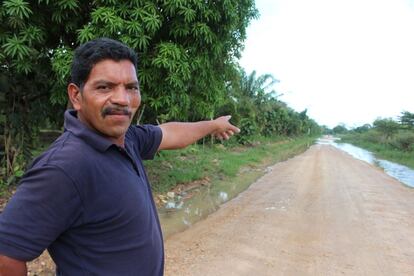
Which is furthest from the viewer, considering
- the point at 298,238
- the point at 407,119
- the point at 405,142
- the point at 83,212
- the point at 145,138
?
the point at 407,119

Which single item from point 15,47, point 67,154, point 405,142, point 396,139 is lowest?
point 405,142

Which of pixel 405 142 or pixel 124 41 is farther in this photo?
pixel 405 142

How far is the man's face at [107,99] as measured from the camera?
1405 mm

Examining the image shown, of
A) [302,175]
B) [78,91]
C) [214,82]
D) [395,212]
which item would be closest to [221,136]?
[78,91]

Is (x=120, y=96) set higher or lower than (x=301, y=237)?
higher

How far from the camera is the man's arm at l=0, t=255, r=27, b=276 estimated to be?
1166 millimetres

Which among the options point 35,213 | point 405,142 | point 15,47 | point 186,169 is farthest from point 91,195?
point 405,142

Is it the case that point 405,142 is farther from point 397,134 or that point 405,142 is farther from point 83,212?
point 83,212

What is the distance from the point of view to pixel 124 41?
5191mm

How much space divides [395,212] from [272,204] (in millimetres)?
2458

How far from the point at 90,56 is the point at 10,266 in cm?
76

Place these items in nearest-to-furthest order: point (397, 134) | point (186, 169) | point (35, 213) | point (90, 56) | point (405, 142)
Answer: point (35, 213)
point (90, 56)
point (186, 169)
point (405, 142)
point (397, 134)

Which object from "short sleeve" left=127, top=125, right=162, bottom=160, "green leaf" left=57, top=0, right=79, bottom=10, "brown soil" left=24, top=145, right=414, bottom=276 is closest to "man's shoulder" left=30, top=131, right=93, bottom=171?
"short sleeve" left=127, top=125, right=162, bottom=160

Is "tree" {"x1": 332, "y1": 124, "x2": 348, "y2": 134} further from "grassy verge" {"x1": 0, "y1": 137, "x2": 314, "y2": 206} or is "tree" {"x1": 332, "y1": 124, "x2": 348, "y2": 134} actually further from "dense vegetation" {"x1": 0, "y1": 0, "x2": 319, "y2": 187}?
"dense vegetation" {"x1": 0, "y1": 0, "x2": 319, "y2": 187}
